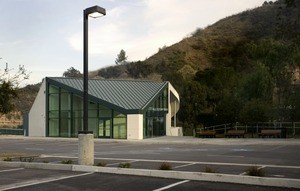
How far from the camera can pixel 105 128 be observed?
4394cm

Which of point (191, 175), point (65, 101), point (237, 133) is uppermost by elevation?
point (65, 101)

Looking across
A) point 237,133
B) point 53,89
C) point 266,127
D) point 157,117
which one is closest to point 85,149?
point 237,133

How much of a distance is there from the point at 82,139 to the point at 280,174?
259 inches

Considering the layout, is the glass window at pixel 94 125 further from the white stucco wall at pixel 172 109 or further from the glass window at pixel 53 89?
the white stucco wall at pixel 172 109

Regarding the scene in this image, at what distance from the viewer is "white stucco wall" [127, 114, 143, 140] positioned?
41312 mm

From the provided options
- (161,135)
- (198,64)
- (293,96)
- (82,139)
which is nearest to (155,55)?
(198,64)

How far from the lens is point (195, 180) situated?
40.4 ft

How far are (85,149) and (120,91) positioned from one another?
3169 centimetres

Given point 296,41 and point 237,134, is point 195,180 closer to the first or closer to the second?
point 296,41

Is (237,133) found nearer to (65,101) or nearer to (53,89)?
(65,101)

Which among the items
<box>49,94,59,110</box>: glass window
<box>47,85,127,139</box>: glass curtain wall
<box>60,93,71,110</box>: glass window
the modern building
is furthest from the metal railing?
<box>60,93,71,110</box>: glass window

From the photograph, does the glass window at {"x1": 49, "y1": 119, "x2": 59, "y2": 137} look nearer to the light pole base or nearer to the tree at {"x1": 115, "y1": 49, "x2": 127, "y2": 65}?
the light pole base

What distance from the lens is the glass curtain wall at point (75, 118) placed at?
43.1 m

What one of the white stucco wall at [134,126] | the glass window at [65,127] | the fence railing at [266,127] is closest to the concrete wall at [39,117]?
the glass window at [65,127]
